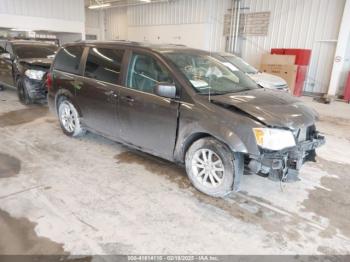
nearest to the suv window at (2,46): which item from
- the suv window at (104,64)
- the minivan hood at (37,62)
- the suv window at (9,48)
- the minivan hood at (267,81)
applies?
the suv window at (9,48)

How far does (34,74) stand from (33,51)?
1.19m

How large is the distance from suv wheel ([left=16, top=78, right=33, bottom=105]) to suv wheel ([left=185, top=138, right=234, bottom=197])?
5.30 meters

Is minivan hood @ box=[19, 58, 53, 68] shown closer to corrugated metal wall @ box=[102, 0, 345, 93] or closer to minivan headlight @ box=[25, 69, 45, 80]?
minivan headlight @ box=[25, 69, 45, 80]

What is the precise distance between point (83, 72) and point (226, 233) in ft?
9.60

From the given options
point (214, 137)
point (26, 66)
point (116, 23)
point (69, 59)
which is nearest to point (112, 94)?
point (69, 59)

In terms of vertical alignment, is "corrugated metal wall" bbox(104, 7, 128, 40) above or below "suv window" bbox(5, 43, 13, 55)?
above

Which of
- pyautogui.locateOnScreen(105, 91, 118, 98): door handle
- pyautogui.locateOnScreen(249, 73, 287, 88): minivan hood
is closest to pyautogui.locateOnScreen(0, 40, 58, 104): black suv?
pyautogui.locateOnScreen(105, 91, 118, 98): door handle

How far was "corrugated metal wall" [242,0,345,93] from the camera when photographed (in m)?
9.12

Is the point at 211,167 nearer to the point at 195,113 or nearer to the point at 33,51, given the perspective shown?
the point at 195,113

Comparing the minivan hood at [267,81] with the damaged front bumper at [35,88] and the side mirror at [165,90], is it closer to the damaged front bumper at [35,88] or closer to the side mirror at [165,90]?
the side mirror at [165,90]

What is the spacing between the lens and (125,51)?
3.31 meters

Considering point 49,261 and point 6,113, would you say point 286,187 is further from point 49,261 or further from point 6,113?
point 6,113

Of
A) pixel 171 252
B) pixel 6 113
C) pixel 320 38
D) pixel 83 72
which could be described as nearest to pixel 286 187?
pixel 171 252

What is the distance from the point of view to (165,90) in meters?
2.73
